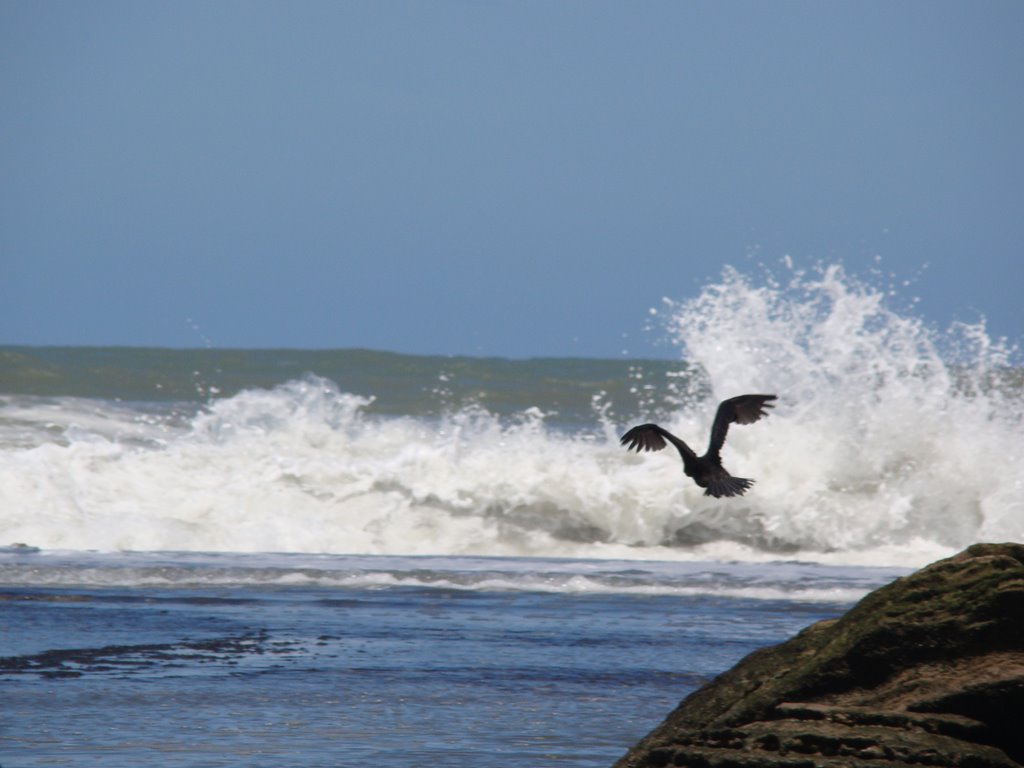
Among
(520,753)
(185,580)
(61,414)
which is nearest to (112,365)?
(61,414)

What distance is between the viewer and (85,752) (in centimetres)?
625

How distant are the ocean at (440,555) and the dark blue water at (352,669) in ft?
0.08

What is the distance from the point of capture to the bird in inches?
304

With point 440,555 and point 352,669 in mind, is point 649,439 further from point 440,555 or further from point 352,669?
point 440,555

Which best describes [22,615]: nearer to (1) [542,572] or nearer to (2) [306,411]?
(1) [542,572]

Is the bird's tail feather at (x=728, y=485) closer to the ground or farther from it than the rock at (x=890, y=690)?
farther from it

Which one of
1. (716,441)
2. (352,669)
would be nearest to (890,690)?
(716,441)

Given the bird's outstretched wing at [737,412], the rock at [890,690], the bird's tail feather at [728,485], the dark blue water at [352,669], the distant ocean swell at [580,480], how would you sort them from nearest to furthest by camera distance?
the rock at [890,690]
the dark blue water at [352,669]
the bird's outstretched wing at [737,412]
the bird's tail feather at [728,485]
the distant ocean swell at [580,480]

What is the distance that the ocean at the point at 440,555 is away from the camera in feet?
23.1

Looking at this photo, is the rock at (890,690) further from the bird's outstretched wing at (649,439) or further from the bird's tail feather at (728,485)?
the bird's tail feather at (728,485)

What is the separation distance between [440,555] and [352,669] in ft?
21.9

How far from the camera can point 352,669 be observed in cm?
825

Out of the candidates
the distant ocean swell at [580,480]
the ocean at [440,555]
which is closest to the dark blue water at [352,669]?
the ocean at [440,555]

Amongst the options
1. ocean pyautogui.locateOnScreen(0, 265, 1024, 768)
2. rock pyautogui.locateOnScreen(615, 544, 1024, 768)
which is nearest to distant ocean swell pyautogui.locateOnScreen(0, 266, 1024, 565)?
ocean pyautogui.locateOnScreen(0, 265, 1024, 768)
